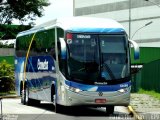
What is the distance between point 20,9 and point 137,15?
4304 cm

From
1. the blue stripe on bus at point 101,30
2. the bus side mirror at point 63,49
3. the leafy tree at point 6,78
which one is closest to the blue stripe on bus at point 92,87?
the bus side mirror at point 63,49

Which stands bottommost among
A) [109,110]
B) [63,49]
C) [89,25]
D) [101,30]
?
[109,110]

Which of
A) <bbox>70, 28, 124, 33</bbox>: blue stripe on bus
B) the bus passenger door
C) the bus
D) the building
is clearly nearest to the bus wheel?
the bus

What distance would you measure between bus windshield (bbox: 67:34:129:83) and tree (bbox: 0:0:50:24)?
29.4 m

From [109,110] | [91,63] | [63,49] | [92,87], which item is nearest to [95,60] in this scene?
[91,63]

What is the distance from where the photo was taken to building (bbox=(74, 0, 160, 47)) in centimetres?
8784

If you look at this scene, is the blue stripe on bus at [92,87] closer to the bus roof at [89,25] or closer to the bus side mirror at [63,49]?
the bus side mirror at [63,49]

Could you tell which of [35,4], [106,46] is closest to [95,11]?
[35,4]

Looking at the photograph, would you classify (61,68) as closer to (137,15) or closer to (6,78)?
(6,78)

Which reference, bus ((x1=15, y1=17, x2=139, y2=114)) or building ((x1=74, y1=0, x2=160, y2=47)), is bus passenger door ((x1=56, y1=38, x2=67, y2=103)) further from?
building ((x1=74, y1=0, x2=160, y2=47))

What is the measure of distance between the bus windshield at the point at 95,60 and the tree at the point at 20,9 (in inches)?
1159

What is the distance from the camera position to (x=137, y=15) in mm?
90938

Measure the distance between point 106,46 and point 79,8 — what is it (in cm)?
8482

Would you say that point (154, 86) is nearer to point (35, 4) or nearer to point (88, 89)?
point (35, 4)
